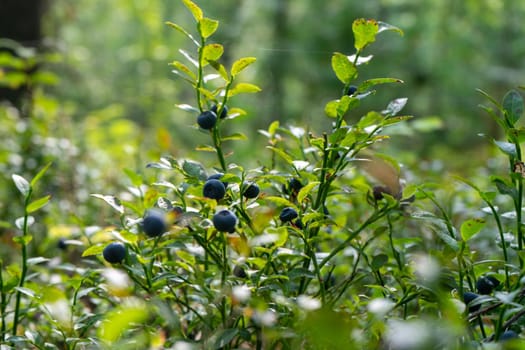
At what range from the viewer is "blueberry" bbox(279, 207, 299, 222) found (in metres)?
1.05

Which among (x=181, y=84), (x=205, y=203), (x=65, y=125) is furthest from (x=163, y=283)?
(x=181, y=84)

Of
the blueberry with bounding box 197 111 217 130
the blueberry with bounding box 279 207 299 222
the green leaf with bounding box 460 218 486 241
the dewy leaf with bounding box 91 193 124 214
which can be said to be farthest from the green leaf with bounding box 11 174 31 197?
the green leaf with bounding box 460 218 486 241

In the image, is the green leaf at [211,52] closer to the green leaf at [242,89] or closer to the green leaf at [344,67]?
the green leaf at [242,89]

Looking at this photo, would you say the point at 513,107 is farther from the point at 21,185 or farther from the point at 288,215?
the point at 21,185

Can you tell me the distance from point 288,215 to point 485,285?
1.04 feet

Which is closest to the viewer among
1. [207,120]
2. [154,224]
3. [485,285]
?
[154,224]

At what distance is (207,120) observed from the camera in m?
1.13

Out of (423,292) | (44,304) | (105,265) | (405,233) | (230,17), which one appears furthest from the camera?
(230,17)

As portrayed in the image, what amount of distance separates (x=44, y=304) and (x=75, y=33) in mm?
10299

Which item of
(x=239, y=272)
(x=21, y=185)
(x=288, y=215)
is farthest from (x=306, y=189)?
(x=21, y=185)

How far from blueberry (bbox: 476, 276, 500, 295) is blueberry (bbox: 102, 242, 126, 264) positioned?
21.6 inches

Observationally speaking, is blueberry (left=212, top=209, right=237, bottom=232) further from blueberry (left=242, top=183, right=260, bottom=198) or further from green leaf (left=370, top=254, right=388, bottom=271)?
green leaf (left=370, top=254, right=388, bottom=271)

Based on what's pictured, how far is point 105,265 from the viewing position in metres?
1.40

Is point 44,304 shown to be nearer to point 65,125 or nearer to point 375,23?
point 375,23
